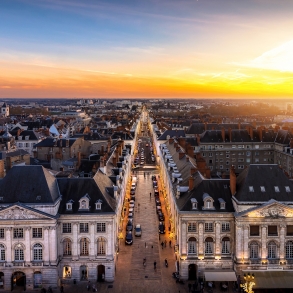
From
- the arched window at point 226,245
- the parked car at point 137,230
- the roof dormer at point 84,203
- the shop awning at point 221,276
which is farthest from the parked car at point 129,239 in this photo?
the arched window at point 226,245

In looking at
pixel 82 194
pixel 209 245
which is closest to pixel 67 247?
pixel 82 194

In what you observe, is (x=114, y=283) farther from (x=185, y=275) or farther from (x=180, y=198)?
(x=180, y=198)

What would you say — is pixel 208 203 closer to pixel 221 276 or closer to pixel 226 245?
pixel 226 245

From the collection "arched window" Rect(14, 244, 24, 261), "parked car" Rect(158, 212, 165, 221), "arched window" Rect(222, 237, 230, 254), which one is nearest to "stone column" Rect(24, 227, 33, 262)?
"arched window" Rect(14, 244, 24, 261)

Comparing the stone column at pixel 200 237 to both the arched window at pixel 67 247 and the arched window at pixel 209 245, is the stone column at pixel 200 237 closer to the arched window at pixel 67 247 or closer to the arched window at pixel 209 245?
the arched window at pixel 209 245

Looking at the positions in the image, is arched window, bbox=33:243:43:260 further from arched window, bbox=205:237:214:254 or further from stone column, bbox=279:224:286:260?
stone column, bbox=279:224:286:260

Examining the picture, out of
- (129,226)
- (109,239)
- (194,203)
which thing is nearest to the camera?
(109,239)
